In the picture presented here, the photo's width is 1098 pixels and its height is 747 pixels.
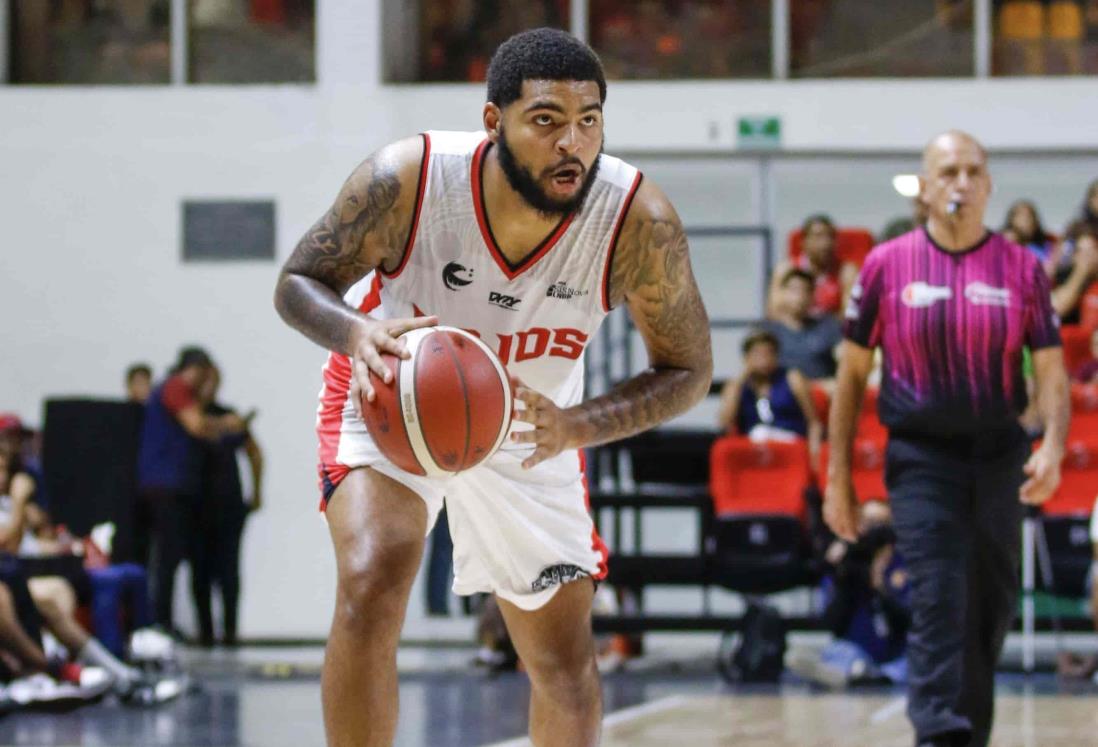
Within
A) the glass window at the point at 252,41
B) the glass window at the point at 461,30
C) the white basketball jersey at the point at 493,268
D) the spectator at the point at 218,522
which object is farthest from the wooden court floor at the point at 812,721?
the glass window at the point at 252,41

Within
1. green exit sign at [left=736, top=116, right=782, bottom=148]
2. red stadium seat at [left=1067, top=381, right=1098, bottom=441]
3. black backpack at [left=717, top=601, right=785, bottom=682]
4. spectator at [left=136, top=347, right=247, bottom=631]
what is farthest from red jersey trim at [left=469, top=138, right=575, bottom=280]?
green exit sign at [left=736, top=116, right=782, bottom=148]

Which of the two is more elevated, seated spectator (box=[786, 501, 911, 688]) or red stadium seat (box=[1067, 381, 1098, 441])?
red stadium seat (box=[1067, 381, 1098, 441])

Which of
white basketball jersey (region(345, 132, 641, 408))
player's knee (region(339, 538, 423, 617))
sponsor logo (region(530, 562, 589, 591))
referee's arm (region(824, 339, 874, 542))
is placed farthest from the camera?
referee's arm (region(824, 339, 874, 542))

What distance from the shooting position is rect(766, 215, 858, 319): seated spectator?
416 inches

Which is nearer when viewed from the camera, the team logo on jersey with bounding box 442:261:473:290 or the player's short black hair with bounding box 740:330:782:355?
the team logo on jersey with bounding box 442:261:473:290

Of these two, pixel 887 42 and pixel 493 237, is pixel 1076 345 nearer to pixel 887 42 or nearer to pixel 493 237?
pixel 887 42

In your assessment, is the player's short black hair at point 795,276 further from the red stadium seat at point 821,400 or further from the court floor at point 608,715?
the court floor at point 608,715

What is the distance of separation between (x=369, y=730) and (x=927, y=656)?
2.17 metres

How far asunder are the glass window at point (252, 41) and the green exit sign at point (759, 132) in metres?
3.07

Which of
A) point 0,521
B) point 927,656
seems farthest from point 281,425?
point 927,656

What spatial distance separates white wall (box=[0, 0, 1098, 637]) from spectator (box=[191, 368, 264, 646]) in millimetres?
647

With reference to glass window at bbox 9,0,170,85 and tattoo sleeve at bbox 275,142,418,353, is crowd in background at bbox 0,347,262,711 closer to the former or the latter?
glass window at bbox 9,0,170,85

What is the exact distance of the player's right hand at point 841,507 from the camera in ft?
17.4

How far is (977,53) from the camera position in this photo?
12508mm
